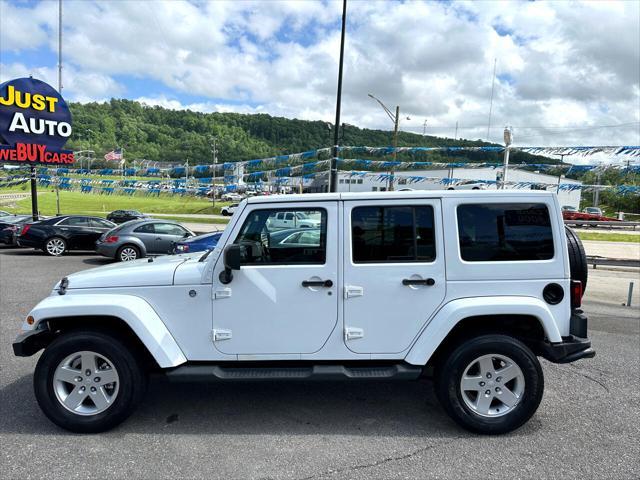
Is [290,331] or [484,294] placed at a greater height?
[484,294]

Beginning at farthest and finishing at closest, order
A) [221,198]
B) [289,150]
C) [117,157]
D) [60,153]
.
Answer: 1. [221,198]
2. [289,150]
3. [117,157]
4. [60,153]

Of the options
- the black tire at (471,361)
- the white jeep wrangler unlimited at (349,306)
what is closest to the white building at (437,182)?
the white jeep wrangler unlimited at (349,306)

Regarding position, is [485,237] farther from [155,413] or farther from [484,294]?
[155,413]

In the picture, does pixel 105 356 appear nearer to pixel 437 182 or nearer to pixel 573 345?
pixel 573 345

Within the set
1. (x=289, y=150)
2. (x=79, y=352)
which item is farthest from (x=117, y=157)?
(x=79, y=352)

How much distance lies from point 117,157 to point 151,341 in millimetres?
44686

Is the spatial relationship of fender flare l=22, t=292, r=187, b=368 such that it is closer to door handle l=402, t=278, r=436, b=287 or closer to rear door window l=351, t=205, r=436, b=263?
rear door window l=351, t=205, r=436, b=263

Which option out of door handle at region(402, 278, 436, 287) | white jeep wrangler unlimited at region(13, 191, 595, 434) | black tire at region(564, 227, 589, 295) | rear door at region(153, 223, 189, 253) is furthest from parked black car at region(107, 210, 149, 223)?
black tire at region(564, 227, 589, 295)

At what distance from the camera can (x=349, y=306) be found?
3.25 m

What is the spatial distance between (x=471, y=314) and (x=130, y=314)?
2560mm

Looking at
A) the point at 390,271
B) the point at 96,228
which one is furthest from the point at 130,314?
the point at 96,228

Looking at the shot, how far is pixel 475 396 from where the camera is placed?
3.32 metres

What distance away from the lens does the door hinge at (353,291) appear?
324cm

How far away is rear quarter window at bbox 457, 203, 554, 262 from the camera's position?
329 cm
